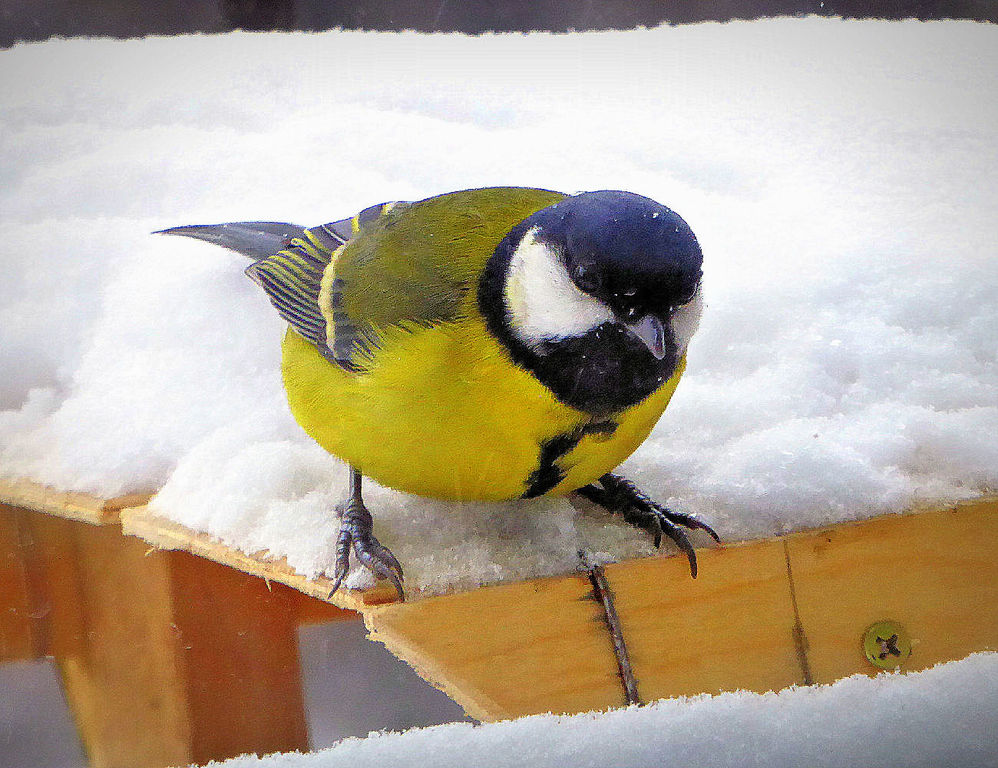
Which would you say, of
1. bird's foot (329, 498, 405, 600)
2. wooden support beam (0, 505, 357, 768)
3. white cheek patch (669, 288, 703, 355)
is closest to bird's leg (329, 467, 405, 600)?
bird's foot (329, 498, 405, 600)

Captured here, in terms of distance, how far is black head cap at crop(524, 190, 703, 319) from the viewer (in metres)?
0.86

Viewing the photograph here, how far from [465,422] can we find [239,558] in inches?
11.7

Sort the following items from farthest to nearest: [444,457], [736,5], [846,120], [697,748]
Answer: [846,120] → [736,5] → [444,457] → [697,748]

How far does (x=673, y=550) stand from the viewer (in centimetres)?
101

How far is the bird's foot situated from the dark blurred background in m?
0.68

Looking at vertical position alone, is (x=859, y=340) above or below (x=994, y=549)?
above

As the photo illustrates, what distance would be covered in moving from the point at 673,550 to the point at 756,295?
1.97 ft

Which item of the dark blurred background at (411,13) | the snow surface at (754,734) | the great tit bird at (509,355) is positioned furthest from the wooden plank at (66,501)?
the dark blurred background at (411,13)

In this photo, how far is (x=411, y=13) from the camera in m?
1.37

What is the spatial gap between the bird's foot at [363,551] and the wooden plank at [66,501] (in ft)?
1.07

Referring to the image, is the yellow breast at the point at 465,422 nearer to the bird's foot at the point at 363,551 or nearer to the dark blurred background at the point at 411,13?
the bird's foot at the point at 363,551

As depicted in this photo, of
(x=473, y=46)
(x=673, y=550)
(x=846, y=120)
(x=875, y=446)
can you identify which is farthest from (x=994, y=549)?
(x=473, y=46)

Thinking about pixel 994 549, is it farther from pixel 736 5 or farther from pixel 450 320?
pixel 736 5

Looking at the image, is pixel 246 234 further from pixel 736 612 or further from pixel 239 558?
pixel 736 612
